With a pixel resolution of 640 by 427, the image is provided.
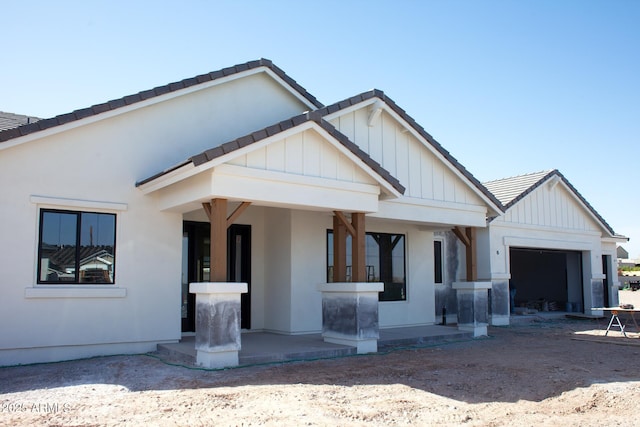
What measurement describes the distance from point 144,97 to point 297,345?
18.6 ft

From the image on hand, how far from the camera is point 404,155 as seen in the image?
44.5 feet

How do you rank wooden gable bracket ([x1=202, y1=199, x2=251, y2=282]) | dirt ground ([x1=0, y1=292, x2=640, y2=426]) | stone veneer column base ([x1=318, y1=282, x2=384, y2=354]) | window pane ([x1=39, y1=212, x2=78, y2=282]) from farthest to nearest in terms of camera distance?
1. stone veneer column base ([x1=318, y1=282, x2=384, y2=354])
2. window pane ([x1=39, y1=212, x2=78, y2=282])
3. wooden gable bracket ([x1=202, y1=199, x2=251, y2=282])
4. dirt ground ([x1=0, y1=292, x2=640, y2=426])

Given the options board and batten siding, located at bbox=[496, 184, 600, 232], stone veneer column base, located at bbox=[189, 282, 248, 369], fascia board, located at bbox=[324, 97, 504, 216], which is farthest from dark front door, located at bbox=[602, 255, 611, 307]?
stone veneer column base, located at bbox=[189, 282, 248, 369]

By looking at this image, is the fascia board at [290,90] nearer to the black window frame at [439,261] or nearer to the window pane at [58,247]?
the window pane at [58,247]

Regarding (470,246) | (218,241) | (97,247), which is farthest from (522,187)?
(97,247)

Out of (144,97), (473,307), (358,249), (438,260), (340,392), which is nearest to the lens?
(340,392)

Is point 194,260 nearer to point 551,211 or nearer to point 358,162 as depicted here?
point 358,162

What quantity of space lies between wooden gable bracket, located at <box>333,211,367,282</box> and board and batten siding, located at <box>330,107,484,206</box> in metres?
2.39

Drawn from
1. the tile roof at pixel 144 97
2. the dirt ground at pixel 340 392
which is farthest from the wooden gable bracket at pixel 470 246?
the tile roof at pixel 144 97

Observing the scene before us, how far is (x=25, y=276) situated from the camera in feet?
31.8

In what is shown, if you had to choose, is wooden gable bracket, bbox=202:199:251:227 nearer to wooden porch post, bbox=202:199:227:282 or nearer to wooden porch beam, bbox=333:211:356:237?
wooden porch post, bbox=202:199:227:282

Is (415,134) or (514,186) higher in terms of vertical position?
(415,134)

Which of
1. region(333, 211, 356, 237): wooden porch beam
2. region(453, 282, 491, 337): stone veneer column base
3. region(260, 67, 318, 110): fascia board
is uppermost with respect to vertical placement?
region(260, 67, 318, 110): fascia board

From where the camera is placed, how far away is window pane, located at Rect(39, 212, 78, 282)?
10000 millimetres
